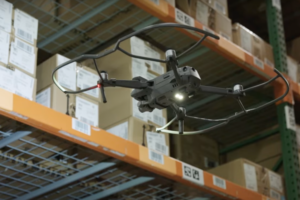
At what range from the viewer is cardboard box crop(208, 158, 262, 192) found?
240cm

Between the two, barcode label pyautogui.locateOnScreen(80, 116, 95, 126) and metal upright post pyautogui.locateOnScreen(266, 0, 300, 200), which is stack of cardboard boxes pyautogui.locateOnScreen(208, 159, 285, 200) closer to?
metal upright post pyautogui.locateOnScreen(266, 0, 300, 200)

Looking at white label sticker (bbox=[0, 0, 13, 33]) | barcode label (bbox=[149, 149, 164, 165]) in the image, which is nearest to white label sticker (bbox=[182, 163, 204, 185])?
barcode label (bbox=[149, 149, 164, 165])

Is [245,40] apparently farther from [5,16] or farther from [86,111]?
[5,16]

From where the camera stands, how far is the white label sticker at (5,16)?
1.64 meters

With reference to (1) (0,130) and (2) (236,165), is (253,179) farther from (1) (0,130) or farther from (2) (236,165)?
(1) (0,130)

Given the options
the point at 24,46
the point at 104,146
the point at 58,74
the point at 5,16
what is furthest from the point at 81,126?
the point at 5,16

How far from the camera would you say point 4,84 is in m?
1.55

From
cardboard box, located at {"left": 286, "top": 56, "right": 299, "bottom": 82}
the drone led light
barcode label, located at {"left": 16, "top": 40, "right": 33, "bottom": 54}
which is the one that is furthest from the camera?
cardboard box, located at {"left": 286, "top": 56, "right": 299, "bottom": 82}

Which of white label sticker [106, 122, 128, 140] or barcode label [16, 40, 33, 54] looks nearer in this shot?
barcode label [16, 40, 33, 54]

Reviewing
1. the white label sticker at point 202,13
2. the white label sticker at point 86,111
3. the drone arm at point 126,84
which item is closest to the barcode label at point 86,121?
the white label sticker at point 86,111

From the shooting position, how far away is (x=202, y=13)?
240 cm

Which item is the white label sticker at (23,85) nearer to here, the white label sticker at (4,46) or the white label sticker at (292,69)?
the white label sticker at (4,46)

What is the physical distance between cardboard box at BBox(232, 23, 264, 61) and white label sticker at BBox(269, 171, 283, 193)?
58cm

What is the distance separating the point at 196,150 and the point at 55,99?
1.22 metres
